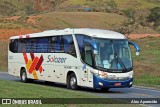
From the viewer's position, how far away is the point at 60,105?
13695mm

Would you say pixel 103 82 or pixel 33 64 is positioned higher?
pixel 33 64

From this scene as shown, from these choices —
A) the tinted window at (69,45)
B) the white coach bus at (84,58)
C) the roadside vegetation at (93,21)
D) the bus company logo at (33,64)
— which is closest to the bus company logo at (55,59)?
the white coach bus at (84,58)

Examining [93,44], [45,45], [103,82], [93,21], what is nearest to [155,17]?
[93,21]

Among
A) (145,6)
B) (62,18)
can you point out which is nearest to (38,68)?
(62,18)

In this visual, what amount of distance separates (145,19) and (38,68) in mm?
95731

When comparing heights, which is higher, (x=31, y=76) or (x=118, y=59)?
(x=118, y=59)

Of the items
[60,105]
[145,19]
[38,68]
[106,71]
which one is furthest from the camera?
[145,19]

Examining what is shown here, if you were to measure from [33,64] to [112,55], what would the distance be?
7.60 m

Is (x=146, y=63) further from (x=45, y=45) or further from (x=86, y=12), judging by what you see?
(x=86, y=12)

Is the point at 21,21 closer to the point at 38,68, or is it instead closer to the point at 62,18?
the point at 62,18

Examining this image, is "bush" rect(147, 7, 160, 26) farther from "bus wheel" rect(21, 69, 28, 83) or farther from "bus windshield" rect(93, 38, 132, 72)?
"bus windshield" rect(93, 38, 132, 72)

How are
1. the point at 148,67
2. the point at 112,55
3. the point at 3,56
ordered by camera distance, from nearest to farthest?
the point at 112,55 → the point at 148,67 → the point at 3,56

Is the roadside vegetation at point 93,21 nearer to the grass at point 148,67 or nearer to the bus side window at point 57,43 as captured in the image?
the grass at point 148,67

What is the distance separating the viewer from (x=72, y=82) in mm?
24344
